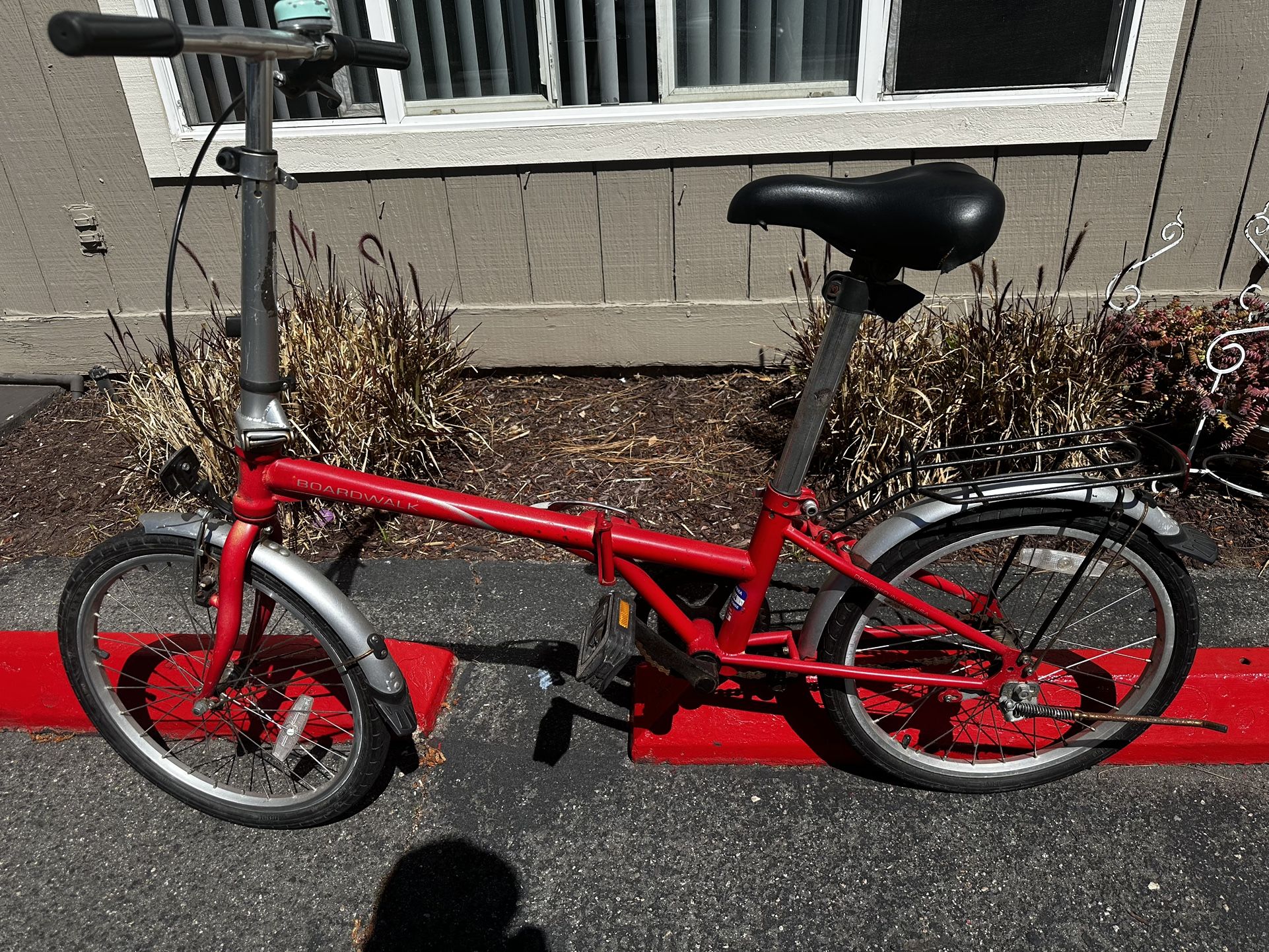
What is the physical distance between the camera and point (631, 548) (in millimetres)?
1822

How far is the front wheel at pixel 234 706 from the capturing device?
1.85 meters

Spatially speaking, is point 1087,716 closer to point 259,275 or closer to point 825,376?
point 825,376

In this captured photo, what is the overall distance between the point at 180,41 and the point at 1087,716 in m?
2.21

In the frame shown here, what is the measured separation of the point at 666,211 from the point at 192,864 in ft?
9.74

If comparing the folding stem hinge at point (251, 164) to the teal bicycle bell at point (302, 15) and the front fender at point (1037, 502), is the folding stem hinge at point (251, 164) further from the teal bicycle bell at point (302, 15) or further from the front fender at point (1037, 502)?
the front fender at point (1037, 502)

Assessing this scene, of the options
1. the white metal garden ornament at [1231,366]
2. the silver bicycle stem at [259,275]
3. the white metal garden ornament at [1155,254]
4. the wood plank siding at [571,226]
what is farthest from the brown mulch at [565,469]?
the silver bicycle stem at [259,275]

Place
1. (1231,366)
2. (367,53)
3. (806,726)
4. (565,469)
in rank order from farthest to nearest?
(565,469)
(1231,366)
(806,726)
(367,53)

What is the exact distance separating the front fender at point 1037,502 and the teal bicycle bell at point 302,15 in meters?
1.46

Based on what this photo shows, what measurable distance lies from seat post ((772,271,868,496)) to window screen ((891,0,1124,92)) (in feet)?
7.78

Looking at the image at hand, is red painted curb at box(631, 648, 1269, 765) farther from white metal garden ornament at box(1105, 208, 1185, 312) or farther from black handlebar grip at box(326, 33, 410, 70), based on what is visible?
white metal garden ornament at box(1105, 208, 1185, 312)

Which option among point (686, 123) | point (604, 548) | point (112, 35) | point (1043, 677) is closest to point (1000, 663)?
point (1043, 677)

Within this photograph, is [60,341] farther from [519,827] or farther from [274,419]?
[519,827]

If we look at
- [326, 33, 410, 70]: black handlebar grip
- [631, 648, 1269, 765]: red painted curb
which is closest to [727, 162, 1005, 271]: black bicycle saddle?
[326, 33, 410, 70]: black handlebar grip

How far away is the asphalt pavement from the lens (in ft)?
5.75
